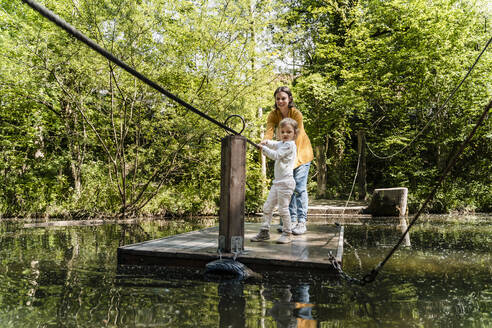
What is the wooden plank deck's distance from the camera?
2.79 metres

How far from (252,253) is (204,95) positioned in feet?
18.8

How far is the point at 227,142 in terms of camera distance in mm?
2912

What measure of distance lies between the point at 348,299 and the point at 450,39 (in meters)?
12.2

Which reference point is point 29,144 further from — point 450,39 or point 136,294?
point 450,39

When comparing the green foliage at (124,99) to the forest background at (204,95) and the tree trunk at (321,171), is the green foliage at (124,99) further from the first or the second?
the tree trunk at (321,171)

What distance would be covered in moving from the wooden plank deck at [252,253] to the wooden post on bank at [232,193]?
0.48 feet

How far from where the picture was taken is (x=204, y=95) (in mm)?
8156

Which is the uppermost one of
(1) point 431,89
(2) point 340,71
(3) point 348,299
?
(2) point 340,71

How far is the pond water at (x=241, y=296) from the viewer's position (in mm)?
1806

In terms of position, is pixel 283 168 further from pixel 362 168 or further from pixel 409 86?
pixel 409 86

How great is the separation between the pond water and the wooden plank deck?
0.11 meters

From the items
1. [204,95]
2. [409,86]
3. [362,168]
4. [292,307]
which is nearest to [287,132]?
[292,307]

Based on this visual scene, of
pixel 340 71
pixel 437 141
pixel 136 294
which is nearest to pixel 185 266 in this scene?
pixel 136 294

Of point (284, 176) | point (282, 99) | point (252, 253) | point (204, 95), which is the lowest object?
point (252, 253)
